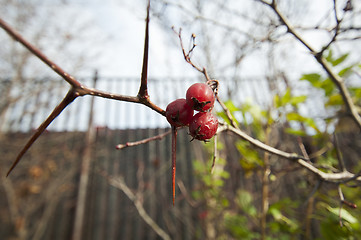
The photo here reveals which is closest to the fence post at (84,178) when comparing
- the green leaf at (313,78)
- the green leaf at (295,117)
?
the green leaf at (295,117)

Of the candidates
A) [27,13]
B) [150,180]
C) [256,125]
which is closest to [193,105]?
[256,125]

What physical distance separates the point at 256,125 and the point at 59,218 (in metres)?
3.05

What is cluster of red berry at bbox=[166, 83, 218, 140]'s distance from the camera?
0.39 metres

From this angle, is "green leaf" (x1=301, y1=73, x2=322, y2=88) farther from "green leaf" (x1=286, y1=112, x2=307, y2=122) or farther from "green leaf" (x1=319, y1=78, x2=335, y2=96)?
"green leaf" (x1=286, y1=112, x2=307, y2=122)

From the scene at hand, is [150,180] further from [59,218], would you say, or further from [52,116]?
[52,116]

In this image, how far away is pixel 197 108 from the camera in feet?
1.32

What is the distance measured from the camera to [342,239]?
677 millimetres

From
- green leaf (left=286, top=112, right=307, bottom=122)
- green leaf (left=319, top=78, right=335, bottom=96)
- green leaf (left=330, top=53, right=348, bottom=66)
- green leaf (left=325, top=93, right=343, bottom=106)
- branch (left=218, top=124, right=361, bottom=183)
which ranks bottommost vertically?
branch (left=218, top=124, right=361, bottom=183)

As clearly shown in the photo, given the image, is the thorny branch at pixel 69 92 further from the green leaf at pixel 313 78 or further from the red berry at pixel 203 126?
the green leaf at pixel 313 78

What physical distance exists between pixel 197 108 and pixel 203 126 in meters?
0.04

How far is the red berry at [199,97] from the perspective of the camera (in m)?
0.39

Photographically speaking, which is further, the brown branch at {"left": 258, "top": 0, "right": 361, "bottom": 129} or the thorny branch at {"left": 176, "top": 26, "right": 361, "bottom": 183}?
the brown branch at {"left": 258, "top": 0, "right": 361, "bottom": 129}

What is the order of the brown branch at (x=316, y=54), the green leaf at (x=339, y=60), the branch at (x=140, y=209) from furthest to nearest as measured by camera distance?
the branch at (x=140, y=209)
the green leaf at (x=339, y=60)
the brown branch at (x=316, y=54)

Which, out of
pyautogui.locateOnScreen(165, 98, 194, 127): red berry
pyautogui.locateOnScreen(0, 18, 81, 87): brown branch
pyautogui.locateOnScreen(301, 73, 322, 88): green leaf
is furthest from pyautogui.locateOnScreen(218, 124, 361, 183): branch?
pyautogui.locateOnScreen(301, 73, 322, 88): green leaf
